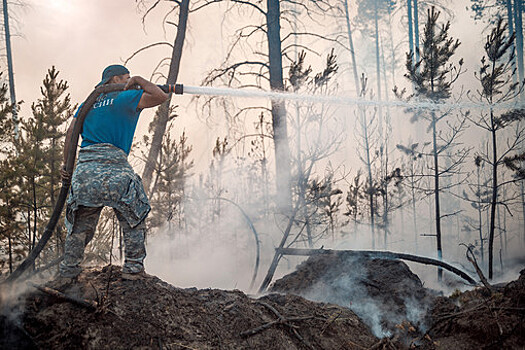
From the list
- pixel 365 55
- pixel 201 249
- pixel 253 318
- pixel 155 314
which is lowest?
pixel 201 249

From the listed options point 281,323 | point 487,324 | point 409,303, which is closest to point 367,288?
point 409,303

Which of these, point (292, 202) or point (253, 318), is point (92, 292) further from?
point (292, 202)

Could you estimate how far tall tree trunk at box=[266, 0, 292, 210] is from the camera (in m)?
9.57

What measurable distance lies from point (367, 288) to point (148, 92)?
363cm

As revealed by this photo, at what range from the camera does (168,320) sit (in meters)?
2.85

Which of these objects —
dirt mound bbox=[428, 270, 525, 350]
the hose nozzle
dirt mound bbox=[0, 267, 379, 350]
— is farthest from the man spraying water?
dirt mound bbox=[428, 270, 525, 350]

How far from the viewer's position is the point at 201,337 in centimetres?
282

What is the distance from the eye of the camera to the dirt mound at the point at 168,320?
256 cm

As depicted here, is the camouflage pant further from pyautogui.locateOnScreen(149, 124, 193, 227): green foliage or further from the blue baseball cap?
pyautogui.locateOnScreen(149, 124, 193, 227): green foliage

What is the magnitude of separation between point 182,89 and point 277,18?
7422 mm

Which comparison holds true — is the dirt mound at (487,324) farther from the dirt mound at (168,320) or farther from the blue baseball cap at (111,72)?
the blue baseball cap at (111,72)

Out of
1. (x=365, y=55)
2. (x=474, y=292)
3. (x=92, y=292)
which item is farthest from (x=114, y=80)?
(x=365, y=55)

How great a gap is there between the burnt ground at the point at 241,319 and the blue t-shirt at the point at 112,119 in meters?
1.32

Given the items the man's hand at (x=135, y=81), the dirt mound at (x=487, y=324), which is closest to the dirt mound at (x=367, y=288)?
the dirt mound at (x=487, y=324)
